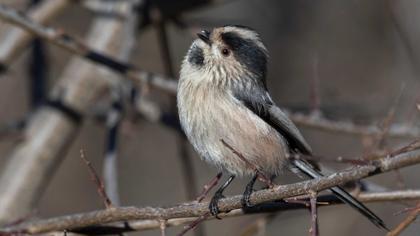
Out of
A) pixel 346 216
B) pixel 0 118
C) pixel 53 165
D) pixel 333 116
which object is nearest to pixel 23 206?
pixel 53 165

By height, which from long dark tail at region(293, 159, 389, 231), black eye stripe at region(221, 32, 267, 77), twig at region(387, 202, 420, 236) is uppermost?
black eye stripe at region(221, 32, 267, 77)

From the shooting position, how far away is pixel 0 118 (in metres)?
9.29

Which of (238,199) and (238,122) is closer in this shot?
(238,199)

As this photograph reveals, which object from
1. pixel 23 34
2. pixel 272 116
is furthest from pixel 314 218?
pixel 23 34

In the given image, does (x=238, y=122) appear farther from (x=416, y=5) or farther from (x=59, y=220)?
(x=416, y=5)

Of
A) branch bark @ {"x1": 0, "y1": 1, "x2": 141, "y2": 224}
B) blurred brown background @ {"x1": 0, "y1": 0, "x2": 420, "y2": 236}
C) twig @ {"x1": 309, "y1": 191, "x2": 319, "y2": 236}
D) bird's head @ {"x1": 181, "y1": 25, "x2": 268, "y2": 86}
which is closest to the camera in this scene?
twig @ {"x1": 309, "y1": 191, "x2": 319, "y2": 236}

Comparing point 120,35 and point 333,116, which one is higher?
point 120,35

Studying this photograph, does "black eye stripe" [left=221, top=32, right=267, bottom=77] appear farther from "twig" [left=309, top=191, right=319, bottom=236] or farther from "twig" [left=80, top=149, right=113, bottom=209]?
"twig" [left=309, top=191, right=319, bottom=236]

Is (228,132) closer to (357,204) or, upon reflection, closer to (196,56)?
(196,56)

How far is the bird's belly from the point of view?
13.8ft

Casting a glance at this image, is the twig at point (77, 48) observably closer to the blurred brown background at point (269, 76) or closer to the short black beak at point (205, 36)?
the short black beak at point (205, 36)

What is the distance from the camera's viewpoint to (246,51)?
454 centimetres

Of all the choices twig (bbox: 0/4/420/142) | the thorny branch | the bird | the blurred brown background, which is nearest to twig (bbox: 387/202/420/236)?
the thorny branch

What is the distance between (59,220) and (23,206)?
5.12 ft
